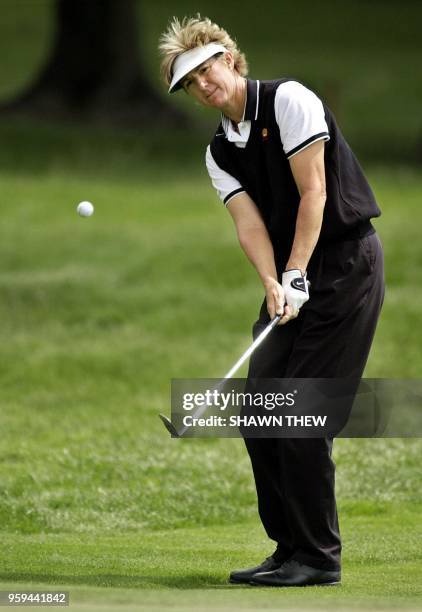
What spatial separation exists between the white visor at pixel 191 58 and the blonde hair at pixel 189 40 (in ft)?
0.07

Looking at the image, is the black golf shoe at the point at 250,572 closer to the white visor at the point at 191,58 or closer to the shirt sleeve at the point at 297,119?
the shirt sleeve at the point at 297,119

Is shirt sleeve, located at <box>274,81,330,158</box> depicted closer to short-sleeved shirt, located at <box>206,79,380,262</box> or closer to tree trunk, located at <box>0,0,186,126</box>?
short-sleeved shirt, located at <box>206,79,380,262</box>

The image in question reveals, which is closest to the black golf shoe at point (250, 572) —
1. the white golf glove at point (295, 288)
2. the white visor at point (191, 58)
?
the white golf glove at point (295, 288)

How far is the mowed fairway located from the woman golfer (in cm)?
37

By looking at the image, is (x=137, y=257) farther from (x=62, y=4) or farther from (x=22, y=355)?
(x=62, y=4)

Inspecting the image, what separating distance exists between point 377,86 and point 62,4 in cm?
1023

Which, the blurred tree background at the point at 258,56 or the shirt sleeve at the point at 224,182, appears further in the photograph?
the blurred tree background at the point at 258,56

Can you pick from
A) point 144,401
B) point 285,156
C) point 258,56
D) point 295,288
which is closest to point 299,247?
point 295,288

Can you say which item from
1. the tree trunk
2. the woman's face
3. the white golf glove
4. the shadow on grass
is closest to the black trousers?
the white golf glove

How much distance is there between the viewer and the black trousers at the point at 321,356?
19.7ft

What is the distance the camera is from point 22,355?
1413cm

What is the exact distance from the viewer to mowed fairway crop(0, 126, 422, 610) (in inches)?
261

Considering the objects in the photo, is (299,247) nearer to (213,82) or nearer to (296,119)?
(296,119)

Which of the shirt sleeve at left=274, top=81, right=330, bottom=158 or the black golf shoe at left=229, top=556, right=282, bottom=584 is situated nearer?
the shirt sleeve at left=274, top=81, right=330, bottom=158
